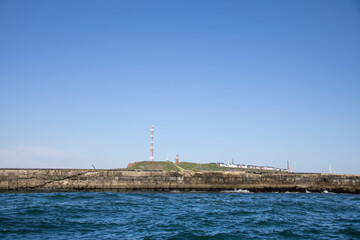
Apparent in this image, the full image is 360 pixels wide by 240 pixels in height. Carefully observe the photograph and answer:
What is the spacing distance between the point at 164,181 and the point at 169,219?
10.3 m

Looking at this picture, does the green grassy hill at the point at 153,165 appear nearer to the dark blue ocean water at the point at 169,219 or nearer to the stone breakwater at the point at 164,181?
the stone breakwater at the point at 164,181

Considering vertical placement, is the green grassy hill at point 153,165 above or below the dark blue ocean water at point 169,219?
above

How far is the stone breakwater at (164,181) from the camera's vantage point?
2109cm

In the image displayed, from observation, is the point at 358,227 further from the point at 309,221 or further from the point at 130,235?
the point at 130,235

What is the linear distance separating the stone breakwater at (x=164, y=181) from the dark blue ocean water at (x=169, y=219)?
13.0ft

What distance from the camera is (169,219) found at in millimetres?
12234

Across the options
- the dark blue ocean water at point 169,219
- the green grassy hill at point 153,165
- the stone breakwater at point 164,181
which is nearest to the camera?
the dark blue ocean water at point 169,219

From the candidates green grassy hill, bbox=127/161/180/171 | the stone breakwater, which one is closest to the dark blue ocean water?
the stone breakwater

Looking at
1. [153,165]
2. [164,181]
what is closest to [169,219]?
[164,181]

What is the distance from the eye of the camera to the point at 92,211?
13.6 m

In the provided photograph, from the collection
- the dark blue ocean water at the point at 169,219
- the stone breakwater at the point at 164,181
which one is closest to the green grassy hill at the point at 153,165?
the stone breakwater at the point at 164,181

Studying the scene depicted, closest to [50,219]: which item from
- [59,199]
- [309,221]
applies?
[59,199]

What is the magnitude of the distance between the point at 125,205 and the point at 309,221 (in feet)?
33.2

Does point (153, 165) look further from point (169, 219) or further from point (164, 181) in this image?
point (169, 219)
